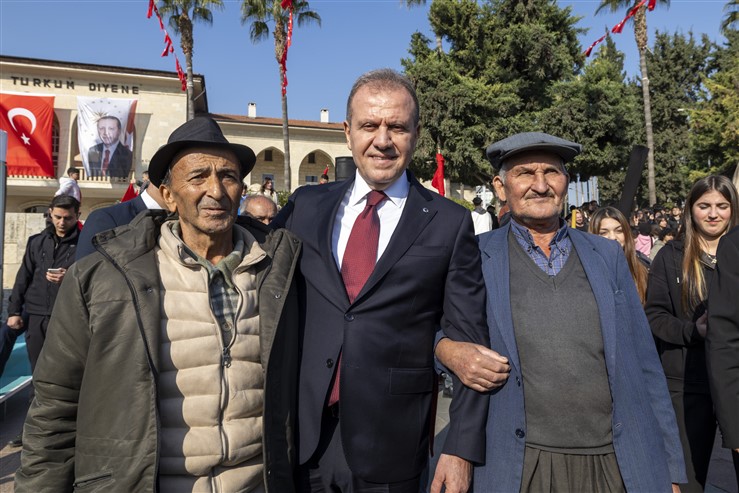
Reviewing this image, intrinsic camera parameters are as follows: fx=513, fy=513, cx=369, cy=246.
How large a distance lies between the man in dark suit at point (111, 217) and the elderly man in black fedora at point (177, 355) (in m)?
0.83

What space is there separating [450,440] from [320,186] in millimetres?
1279

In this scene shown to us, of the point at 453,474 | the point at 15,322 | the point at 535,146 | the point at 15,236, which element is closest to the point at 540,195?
the point at 535,146

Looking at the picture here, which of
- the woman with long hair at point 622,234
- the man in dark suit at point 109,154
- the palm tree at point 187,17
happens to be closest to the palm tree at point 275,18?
the palm tree at point 187,17

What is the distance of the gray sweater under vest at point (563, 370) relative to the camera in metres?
2.11

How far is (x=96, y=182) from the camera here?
96.5 feet

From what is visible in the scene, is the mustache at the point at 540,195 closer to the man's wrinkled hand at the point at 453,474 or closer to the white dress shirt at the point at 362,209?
the white dress shirt at the point at 362,209

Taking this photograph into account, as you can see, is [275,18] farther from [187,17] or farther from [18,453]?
[18,453]

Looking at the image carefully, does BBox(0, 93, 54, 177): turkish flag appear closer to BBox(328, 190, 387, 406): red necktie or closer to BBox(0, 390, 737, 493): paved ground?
BBox(0, 390, 737, 493): paved ground

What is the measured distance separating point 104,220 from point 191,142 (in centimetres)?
115

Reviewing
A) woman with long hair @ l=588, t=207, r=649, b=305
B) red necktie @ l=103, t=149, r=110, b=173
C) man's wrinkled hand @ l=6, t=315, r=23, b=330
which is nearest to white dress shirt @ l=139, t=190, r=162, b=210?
woman with long hair @ l=588, t=207, r=649, b=305

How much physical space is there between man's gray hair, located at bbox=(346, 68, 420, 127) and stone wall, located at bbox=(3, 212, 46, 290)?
1403 cm

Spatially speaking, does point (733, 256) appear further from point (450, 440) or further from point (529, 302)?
point (450, 440)

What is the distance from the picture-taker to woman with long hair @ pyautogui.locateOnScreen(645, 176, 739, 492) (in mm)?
3104

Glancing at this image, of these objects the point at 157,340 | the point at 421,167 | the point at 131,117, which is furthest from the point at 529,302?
the point at 131,117
